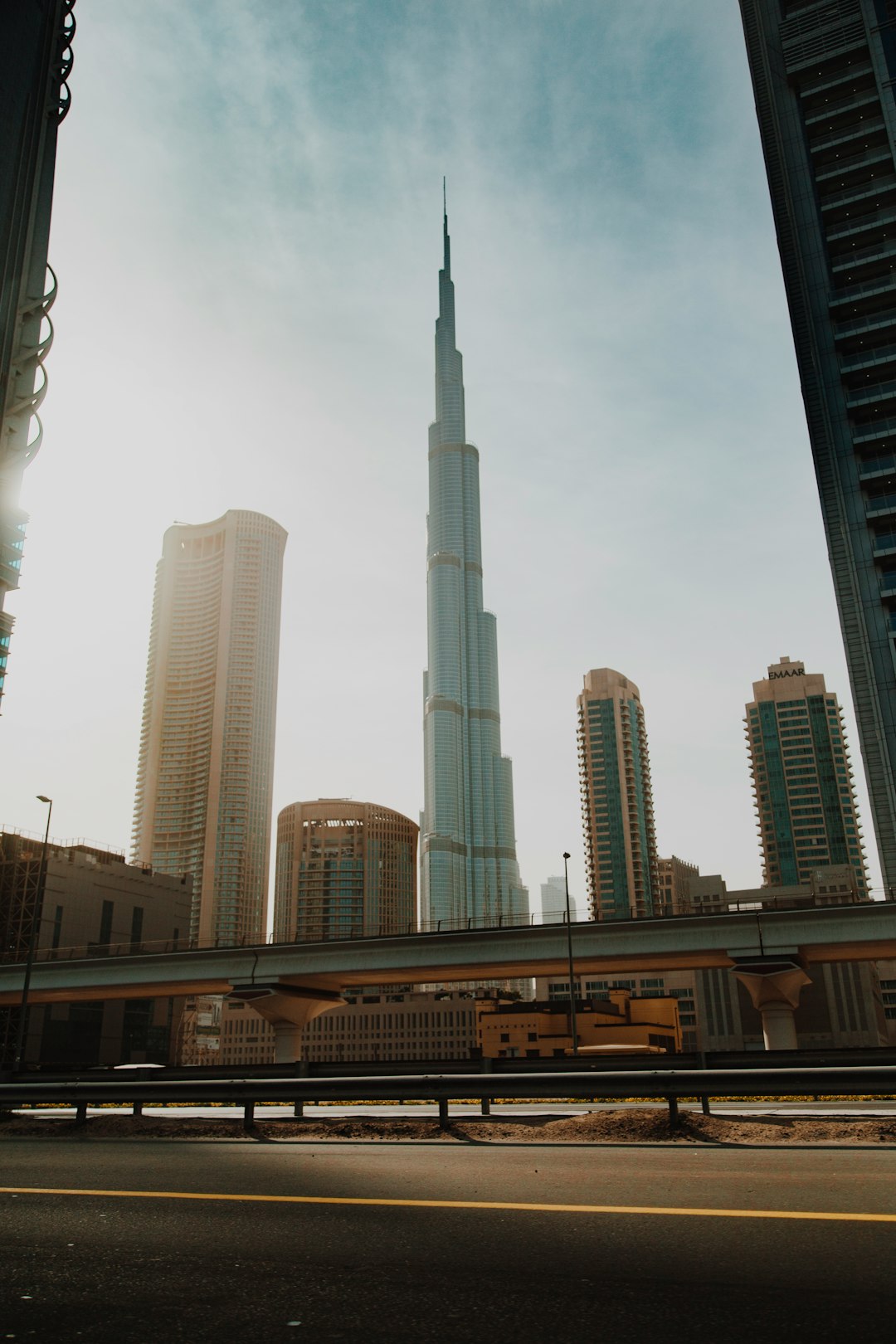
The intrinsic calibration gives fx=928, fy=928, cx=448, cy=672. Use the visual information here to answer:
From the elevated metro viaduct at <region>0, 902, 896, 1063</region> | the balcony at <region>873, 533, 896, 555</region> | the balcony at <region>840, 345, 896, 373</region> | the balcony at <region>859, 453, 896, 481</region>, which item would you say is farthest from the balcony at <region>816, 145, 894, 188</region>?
the elevated metro viaduct at <region>0, 902, 896, 1063</region>

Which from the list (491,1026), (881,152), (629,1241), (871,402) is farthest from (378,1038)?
(629,1241)

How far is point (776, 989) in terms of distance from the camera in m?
49.1

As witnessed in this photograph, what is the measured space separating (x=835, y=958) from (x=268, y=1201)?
5126 centimetres

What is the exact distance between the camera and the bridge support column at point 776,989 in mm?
47844

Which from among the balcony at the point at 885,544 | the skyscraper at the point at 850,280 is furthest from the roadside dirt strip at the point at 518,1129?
the balcony at the point at 885,544

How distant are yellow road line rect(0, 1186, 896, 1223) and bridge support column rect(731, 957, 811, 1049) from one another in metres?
44.5

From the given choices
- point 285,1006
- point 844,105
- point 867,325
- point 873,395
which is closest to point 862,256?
point 867,325

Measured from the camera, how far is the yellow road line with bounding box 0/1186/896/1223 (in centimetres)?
636

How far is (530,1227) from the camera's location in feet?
20.9

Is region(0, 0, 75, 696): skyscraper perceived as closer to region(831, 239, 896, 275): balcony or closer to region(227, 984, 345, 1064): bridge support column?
region(227, 984, 345, 1064): bridge support column

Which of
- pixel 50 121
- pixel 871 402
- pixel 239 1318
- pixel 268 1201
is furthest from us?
pixel 871 402

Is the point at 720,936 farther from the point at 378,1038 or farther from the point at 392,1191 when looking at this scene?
the point at 378,1038

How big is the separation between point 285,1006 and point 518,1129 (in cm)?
4758

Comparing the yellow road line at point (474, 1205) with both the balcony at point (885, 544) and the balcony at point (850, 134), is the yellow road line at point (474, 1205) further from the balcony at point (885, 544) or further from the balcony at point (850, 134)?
the balcony at point (850, 134)
